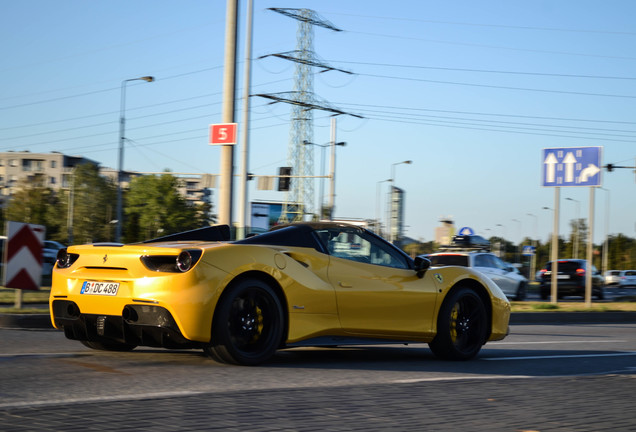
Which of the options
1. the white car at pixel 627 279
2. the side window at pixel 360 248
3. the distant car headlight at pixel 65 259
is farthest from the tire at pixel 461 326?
the white car at pixel 627 279

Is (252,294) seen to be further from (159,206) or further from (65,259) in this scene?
(159,206)

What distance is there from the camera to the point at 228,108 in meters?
14.8

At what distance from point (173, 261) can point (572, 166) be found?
16.2 meters

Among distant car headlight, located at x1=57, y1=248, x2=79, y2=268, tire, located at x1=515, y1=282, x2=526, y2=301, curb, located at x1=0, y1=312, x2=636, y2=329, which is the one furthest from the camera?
tire, located at x1=515, y1=282, x2=526, y2=301

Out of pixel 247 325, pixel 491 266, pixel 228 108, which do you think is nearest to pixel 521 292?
pixel 491 266

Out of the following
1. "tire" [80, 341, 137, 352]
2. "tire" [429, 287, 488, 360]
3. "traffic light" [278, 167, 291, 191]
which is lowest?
"tire" [80, 341, 137, 352]

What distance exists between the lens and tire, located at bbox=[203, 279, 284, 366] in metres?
6.30

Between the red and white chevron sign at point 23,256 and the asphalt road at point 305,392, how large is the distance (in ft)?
10.2

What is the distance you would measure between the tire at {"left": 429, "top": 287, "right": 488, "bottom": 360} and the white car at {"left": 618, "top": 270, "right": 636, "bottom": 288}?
5953 cm

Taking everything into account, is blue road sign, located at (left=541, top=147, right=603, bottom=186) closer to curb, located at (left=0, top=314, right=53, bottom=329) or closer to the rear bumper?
curb, located at (left=0, top=314, right=53, bottom=329)

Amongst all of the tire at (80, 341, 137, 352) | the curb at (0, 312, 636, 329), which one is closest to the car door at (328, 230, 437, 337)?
the tire at (80, 341, 137, 352)

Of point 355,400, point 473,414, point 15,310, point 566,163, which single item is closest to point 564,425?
point 473,414

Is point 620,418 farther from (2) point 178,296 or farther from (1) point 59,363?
(1) point 59,363

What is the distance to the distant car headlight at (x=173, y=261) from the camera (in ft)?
20.3
